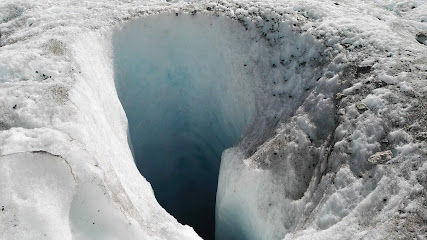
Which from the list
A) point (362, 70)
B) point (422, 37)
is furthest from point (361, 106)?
point (422, 37)

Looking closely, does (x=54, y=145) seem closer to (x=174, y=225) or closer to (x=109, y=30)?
(x=174, y=225)

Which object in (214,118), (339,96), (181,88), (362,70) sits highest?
(362,70)

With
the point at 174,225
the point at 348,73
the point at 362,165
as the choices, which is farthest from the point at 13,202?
the point at 348,73

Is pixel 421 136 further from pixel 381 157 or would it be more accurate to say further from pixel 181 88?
pixel 181 88

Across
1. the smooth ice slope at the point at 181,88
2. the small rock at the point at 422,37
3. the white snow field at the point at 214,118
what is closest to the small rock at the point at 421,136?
the white snow field at the point at 214,118

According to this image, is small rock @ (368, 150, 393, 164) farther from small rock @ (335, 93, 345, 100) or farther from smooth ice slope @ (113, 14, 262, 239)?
smooth ice slope @ (113, 14, 262, 239)

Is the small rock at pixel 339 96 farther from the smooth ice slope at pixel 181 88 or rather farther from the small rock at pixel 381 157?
the smooth ice slope at pixel 181 88
